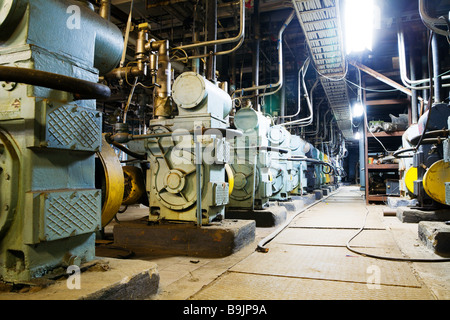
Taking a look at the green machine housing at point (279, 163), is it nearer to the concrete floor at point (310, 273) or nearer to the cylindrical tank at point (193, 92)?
the concrete floor at point (310, 273)

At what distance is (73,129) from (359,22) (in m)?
5.45

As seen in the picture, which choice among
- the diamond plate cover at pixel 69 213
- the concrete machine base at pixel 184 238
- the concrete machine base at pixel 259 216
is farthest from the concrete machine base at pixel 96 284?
the concrete machine base at pixel 259 216

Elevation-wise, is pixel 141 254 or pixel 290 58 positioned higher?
pixel 290 58

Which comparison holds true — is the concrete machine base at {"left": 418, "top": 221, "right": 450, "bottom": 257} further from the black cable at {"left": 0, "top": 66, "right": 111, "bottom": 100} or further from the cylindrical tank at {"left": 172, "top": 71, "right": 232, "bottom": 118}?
the black cable at {"left": 0, "top": 66, "right": 111, "bottom": 100}

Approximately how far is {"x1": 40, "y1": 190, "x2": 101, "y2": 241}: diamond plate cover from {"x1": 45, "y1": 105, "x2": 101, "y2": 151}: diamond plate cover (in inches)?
10.9

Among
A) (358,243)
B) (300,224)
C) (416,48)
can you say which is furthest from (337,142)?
(358,243)

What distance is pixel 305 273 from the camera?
8.98ft

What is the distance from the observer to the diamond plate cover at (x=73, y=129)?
178cm

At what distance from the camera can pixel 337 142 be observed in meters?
21.5

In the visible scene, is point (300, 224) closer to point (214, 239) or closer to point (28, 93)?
point (214, 239)

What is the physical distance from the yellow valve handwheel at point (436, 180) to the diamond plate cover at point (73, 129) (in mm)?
4590

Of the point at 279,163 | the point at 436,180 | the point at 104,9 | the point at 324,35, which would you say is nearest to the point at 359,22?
the point at 324,35

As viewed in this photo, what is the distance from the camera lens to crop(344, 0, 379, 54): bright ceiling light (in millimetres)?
5276

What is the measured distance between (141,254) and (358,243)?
102 inches
